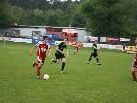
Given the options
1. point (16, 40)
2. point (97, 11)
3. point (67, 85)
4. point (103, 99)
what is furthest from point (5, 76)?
point (97, 11)

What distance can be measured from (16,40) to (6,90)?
187ft

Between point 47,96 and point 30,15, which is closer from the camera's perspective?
point 47,96

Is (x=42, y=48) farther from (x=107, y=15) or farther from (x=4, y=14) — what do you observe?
(x=4, y=14)

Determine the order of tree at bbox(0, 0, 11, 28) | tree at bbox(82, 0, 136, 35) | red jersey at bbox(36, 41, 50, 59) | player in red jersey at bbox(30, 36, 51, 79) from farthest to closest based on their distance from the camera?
tree at bbox(0, 0, 11, 28) → tree at bbox(82, 0, 136, 35) → red jersey at bbox(36, 41, 50, 59) → player in red jersey at bbox(30, 36, 51, 79)

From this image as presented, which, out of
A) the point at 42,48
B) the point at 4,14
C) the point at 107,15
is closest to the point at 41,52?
the point at 42,48

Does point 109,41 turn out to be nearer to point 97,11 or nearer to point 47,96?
point 97,11

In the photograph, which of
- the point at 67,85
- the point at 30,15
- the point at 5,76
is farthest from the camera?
the point at 30,15

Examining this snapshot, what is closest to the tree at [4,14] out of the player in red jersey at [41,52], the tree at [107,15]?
the tree at [107,15]

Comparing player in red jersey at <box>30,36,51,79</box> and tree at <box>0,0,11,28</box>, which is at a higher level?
tree at <box>0,0,11,28</box>

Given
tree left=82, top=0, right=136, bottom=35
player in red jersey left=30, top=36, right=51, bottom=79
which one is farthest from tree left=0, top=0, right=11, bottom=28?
player in red jersey left=30, top=36, right=51, bottom=79

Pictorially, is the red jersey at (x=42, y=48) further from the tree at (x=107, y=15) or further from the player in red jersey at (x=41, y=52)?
the tree at (x=107, y=15)

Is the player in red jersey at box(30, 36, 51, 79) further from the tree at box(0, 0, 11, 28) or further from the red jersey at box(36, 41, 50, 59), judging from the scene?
the tree at box(0, 0, 11, 28)

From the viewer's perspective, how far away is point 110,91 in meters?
17.1

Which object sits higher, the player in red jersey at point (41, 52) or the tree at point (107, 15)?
the tree at point (107, 15)
